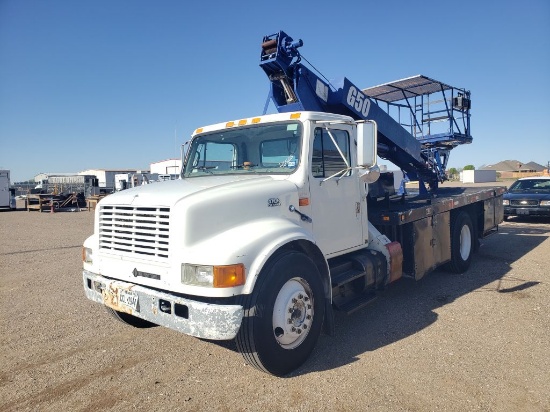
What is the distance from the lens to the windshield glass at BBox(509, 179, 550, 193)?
13406mm

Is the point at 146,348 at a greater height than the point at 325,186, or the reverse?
the point at 325,186

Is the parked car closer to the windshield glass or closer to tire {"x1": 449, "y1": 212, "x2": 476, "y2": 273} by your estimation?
the windshield glass

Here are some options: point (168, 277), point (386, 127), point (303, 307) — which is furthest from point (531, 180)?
point (168, 277)

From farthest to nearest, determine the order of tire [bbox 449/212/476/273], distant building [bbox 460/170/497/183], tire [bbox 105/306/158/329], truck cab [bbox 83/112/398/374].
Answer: distant building [bbox 460/170/497/183] < tire [bbox 449/212/476/273] < tire [bbox 105/306/158/329] < truck cab [bbox 83/112/398/374]

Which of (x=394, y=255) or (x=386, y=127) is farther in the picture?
(x=386, y=127)

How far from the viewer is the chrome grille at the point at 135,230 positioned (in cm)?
329

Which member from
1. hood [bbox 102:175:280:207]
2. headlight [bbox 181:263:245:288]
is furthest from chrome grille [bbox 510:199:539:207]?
headlight [bbox 181:263:245:288]

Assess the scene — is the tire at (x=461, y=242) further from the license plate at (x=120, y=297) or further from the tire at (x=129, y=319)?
the license plate at (x=120, y=297)

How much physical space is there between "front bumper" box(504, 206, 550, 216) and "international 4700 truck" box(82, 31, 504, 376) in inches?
344

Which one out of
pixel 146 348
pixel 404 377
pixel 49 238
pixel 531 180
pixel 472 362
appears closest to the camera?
pixel 404 377

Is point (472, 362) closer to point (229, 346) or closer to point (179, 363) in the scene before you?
point (229, 346)

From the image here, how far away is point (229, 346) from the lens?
3.62 meters

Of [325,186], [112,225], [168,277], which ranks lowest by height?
[168,277]

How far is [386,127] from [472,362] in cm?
383
